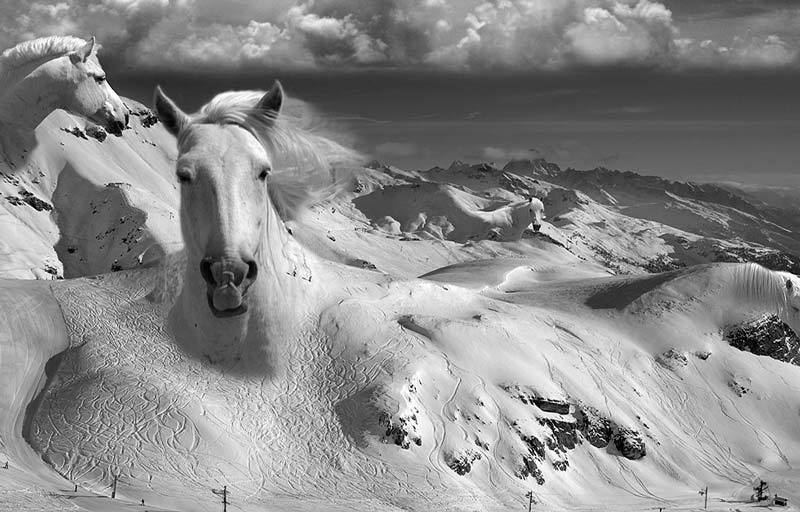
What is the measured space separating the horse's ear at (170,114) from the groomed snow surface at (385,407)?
2.77 m

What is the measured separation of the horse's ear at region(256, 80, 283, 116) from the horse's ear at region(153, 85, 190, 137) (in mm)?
938

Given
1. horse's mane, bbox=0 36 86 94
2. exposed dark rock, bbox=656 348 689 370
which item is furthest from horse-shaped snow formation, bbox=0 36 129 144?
exposed dark rock, bbox=656 348 689 370

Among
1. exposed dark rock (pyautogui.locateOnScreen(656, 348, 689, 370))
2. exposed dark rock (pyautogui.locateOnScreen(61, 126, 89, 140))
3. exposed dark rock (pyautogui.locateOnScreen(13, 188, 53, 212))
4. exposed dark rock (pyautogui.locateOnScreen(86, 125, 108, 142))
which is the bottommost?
exposed dark rock (pyautogui.locateOnScreen(86, 125, 108, 142))

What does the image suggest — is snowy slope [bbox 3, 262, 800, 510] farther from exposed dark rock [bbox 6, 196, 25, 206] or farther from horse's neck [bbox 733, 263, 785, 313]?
exposed dark rock [bbox 6, 196, 25, 206]

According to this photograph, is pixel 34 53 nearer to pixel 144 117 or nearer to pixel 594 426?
pixel 594 426

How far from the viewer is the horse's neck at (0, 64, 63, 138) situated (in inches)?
1770

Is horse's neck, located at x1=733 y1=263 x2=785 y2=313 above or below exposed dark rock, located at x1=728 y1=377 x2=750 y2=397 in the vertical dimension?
above

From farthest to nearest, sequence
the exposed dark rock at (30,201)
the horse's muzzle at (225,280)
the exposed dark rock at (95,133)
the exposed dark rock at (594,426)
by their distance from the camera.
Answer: the exposed dark rock at (95,133) → the exposed dark rock at (30,201) → the exposed dark rock at (594,426) → the horse's muzzle at (225,280)

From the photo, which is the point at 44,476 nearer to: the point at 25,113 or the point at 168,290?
the point at 168,290

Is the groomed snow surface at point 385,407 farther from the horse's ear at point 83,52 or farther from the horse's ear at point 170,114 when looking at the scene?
the horse's ear at point 83,52

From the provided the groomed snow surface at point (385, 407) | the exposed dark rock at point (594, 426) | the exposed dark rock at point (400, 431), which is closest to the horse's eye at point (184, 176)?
the groomed snow surface at point (385, 407)

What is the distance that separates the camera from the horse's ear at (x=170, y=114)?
37.3 ft

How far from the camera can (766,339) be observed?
27.3 metres

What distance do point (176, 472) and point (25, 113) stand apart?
39406mm
